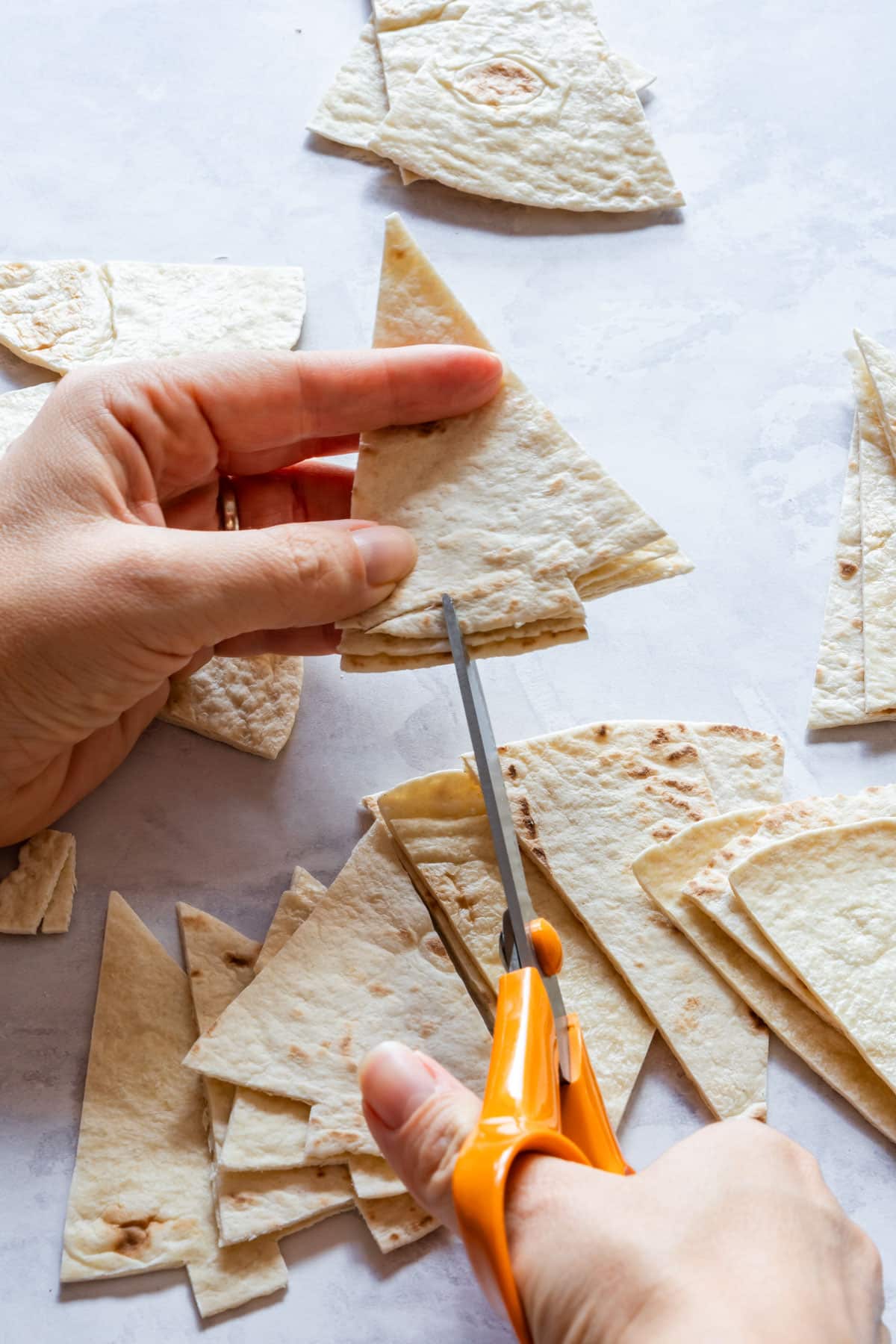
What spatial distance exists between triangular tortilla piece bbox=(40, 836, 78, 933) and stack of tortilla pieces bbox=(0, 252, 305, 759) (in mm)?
1036

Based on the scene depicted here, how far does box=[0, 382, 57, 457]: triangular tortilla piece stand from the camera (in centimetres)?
288

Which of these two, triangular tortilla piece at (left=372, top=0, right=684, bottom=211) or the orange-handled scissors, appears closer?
the orange-handled scissors

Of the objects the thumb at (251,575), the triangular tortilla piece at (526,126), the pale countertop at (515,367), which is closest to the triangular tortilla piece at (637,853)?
the pale countertop at (515,367)

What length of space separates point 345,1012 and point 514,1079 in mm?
600

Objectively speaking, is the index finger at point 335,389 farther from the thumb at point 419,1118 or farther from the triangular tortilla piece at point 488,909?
the thumb at point 419,1118

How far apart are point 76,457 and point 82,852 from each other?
0.84m

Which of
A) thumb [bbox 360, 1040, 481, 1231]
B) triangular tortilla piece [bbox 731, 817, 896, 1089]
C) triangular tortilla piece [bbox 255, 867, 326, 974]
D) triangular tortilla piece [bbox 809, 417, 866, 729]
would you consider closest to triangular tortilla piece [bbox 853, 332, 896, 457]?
triangular tortilla piece [bbox 809, 417, 866, 729]

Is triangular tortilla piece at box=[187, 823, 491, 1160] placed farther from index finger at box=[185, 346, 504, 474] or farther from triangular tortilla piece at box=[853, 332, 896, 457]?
triangular tortilla piece at box=[853, 332, 896, 457]

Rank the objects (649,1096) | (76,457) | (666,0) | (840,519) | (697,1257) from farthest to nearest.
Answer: (666,0) → (840,519) → (649,1096) → (76,457) → (697,1257)

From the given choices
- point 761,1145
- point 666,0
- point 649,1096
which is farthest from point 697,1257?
point 666,0

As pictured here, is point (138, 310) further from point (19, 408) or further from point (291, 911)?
point (291, 911)

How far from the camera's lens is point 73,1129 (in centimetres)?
227

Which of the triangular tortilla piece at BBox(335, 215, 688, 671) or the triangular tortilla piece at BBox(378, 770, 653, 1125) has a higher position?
the triangular tortilla piece at BBox(335, 215, 688, 671)

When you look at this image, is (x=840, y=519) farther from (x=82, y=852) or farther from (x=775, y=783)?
(x=82, y=852)
